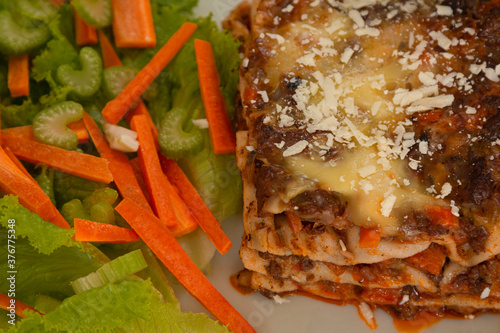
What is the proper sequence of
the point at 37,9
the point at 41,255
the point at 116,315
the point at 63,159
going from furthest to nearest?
the point at 37,9 < the point at 63,159 < the point at 41,255 < the point at 116,315

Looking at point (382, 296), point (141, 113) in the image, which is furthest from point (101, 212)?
point (382, 296)

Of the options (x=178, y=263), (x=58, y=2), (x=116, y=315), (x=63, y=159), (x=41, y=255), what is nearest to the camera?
(x=116, y=315)

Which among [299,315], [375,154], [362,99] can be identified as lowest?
[299,315]

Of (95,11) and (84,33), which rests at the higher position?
(95,11)

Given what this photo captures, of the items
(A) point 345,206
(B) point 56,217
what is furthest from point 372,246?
(B) point 56,217

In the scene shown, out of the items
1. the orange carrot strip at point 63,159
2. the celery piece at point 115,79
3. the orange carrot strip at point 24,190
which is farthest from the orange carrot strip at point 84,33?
the orange carrot strip at point 24,190

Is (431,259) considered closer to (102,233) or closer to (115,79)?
(102,233)

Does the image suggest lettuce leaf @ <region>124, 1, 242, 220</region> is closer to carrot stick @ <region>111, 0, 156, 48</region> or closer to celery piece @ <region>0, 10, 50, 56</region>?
carrot stick @ <region>111, 0, 156, 48</region>

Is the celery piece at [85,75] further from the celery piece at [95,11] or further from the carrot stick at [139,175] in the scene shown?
the carrot stick at [139,175]
